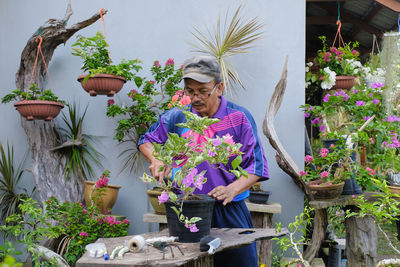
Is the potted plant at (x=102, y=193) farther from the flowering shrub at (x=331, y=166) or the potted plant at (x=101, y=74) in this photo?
the flowering shrub at (x=331, y=166)

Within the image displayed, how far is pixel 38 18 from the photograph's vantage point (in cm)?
461

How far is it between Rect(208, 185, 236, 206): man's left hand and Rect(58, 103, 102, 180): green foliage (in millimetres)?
2775

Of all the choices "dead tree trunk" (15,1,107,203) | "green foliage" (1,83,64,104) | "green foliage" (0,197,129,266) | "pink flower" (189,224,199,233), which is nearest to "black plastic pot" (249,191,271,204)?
"green foliage" (0,197,129,266)

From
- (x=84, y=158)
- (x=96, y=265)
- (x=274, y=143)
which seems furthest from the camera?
(x=84, y=158)

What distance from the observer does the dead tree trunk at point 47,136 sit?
14.0 ft

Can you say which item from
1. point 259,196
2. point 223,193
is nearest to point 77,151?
point 259,196

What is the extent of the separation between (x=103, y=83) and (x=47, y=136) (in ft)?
3.20

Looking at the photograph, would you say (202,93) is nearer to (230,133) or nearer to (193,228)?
(230,133)

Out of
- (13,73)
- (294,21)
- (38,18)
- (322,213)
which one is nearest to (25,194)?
(13,73)

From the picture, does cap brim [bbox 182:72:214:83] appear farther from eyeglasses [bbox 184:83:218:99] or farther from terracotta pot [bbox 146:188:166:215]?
terracotta pot [bbox 146:188:166:215]

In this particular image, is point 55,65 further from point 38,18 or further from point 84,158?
point 84,158

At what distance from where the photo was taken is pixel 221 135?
2.05 m

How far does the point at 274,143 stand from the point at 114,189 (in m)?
1.61

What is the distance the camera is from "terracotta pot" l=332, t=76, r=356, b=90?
466 cm
